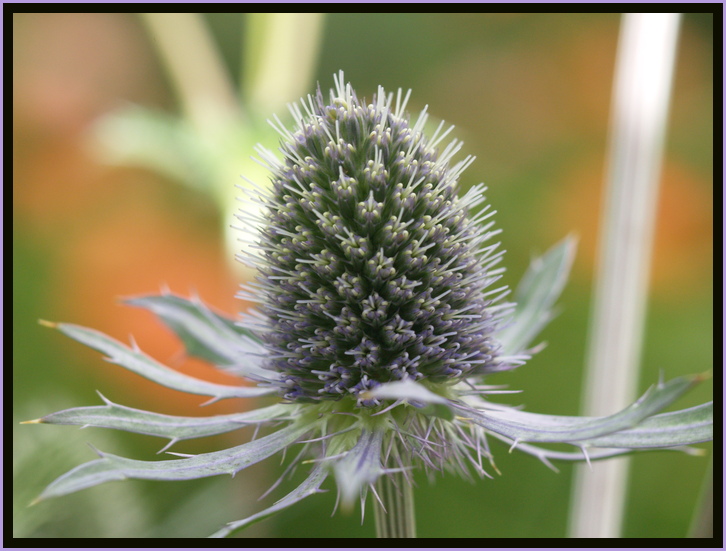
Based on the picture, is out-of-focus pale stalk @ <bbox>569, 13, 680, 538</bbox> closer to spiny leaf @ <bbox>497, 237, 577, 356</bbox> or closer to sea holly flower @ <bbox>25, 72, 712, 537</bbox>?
spiny leaf @ <bbox>497, 237, 577, 356</bbox>

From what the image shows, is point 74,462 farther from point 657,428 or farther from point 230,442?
point 657,428

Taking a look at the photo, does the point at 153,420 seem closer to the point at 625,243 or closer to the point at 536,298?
the point at 536,298

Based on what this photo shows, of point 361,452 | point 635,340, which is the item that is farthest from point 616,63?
point 361,452

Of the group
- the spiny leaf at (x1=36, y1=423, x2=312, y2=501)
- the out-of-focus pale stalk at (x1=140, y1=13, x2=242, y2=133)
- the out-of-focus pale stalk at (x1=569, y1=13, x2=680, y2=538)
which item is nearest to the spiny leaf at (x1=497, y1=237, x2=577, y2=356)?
the out-of-focus pale stalk at (x1=569, y1=13, x2=680, y2=538)

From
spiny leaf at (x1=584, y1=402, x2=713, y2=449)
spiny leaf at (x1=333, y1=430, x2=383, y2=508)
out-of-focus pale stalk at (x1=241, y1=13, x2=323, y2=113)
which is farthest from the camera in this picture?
out-of-focus pale stalk at (x1=241, y1=13, x2=323, y2=113)

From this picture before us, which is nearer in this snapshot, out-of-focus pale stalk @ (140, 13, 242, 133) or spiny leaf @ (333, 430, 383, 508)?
spiny leaf @ (333, 430, 383, 508)

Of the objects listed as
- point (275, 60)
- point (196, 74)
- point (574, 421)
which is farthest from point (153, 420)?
point (196, 74)

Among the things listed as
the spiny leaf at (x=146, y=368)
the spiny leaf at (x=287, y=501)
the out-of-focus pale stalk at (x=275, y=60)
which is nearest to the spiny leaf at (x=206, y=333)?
the spiny leaf at (x=146, y=368)
